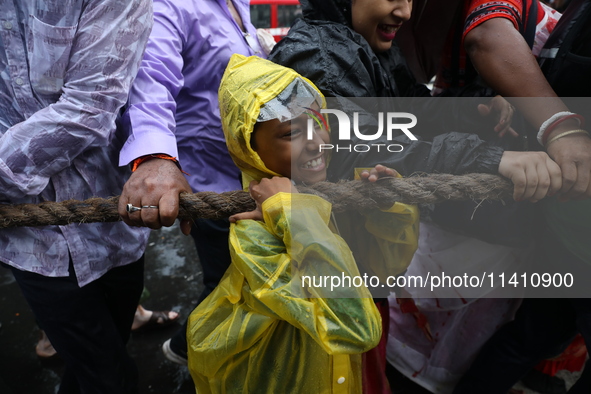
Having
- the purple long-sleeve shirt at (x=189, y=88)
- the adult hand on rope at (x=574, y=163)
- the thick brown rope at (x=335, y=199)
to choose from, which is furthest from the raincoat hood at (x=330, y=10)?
the adult hand on rope at (x=574, y=163)

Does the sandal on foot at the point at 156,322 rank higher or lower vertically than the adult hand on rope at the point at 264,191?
lower

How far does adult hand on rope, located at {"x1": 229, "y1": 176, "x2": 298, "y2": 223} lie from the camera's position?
47.9 inches

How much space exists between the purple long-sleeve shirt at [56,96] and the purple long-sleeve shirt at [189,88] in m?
0.11

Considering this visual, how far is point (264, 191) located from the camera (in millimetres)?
1241

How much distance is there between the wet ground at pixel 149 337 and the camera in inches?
86.9

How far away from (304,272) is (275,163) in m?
0.37

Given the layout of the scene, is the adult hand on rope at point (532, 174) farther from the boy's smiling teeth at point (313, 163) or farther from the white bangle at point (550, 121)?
the boy's smiling teeth at point (313, 163)

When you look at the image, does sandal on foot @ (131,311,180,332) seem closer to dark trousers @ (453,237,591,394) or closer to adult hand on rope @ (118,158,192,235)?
adult hand on rope @ (118,158,192,235)

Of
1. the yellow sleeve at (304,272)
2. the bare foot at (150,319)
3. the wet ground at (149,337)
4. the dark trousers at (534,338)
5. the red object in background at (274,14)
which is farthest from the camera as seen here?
the red object in background at (274,14)

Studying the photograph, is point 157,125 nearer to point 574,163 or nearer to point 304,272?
point 304,272

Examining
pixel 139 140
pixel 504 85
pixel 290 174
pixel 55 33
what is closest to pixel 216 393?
pixel 290 174

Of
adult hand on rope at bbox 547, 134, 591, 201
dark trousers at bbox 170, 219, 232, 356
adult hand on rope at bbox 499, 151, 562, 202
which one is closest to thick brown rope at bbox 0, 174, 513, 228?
adult hand on rope at bbox 499, 151, 562, 202

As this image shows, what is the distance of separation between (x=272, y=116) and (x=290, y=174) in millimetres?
183

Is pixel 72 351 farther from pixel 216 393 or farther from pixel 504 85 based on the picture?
pixel 504 85
